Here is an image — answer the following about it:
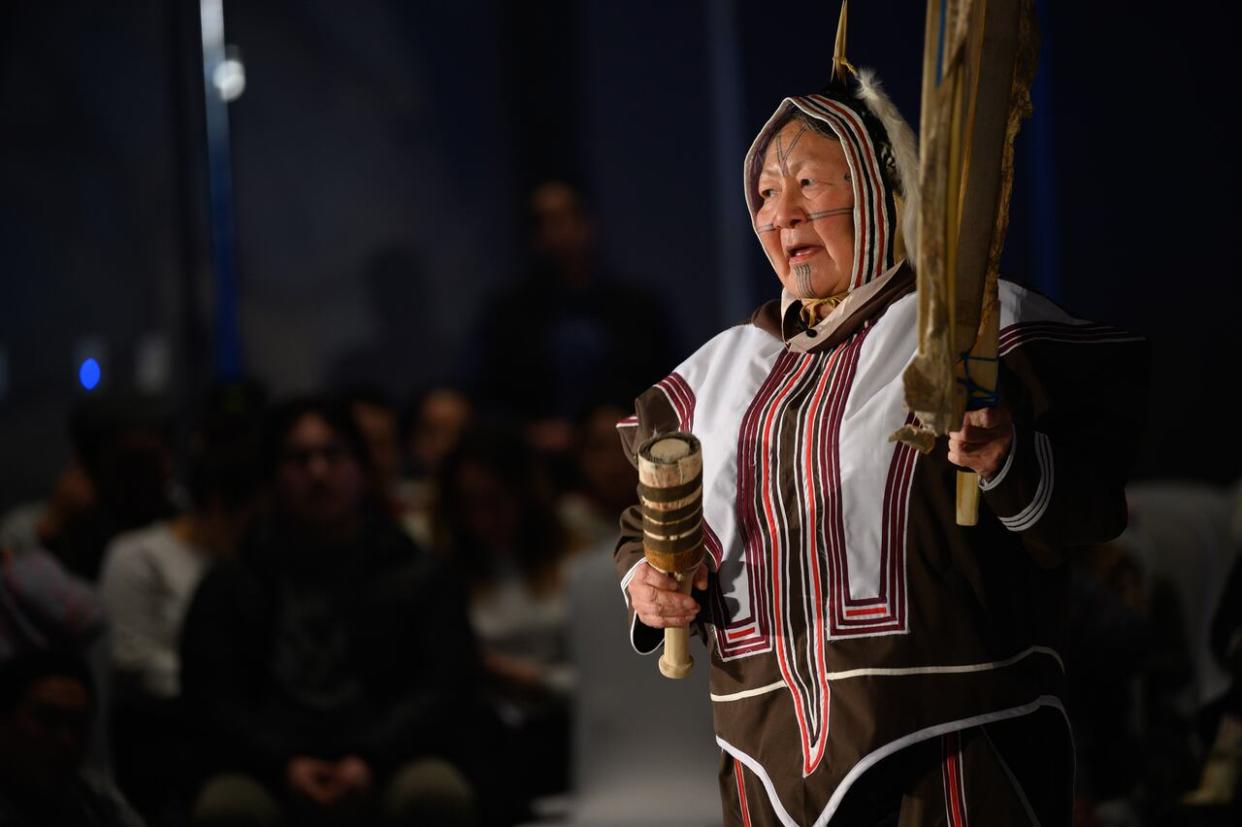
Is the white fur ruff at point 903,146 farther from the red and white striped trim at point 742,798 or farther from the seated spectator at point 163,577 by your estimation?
the seated spectator at point 163,577

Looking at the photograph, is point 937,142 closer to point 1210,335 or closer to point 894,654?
point 894,654

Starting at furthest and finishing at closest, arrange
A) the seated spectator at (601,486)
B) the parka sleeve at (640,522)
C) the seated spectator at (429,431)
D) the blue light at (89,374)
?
1. the seated spectator at (429,431)
2. the blue light at (89,374)
3. the seated spectator at (601,486)
4. the parka sleeve at (640,522)

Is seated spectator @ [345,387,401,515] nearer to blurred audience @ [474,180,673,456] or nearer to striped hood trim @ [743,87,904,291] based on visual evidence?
blurred audience @ [474,180,673,456]

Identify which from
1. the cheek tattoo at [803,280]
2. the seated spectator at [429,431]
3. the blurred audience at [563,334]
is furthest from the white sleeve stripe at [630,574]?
the blurred audience at [563,334]

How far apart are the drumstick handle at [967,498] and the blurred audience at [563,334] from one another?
10.5 ft

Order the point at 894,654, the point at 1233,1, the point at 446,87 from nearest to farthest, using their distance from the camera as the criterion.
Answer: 1. the point at 894,654
2. the point at 1233,1
3. the point at 446,87

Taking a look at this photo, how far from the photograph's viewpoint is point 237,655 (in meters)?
3.20

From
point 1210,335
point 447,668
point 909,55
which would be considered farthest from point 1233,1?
point 447,668

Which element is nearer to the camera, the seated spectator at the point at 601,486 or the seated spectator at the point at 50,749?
the seated spectator at the point at 50,749

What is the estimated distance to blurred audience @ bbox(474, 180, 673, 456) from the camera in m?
4.95

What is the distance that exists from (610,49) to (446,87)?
0.69 meters

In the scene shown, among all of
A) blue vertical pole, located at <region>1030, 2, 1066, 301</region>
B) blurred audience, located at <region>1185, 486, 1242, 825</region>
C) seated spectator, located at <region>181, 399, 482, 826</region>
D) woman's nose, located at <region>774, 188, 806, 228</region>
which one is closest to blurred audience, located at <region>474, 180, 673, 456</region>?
blue vertical pole, located at <region>1030, 2, 1066, 301</region>

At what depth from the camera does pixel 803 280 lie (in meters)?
1.63

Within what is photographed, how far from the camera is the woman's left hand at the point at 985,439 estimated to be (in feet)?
4.57
